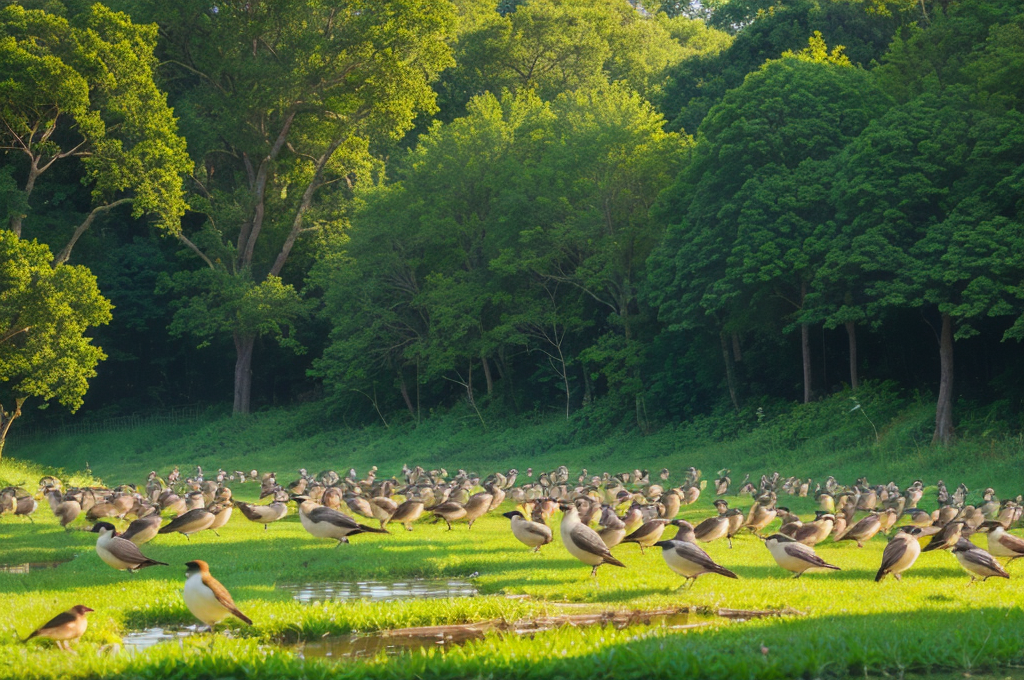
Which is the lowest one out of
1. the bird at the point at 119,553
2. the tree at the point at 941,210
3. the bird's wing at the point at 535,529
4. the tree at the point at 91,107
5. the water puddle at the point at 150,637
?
the bird's wing at the point at 535,529

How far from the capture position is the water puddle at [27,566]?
15.5 metres

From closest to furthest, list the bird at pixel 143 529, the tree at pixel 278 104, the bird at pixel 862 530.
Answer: the bird at pixel 143 529
the bird at pixel 862 530
the tree at pixel 278 104

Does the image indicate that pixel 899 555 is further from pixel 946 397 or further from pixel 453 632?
pixel 946 397

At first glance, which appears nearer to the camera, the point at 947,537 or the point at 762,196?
the point at 947,537

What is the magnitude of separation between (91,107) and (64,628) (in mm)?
41408

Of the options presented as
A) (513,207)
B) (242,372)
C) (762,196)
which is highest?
(513,207)

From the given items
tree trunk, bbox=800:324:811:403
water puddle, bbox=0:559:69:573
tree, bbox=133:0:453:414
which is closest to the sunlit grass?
water puddle, bbox=0:559:69:573

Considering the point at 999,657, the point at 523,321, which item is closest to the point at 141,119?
the point at 523,321

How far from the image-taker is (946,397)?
29016mm

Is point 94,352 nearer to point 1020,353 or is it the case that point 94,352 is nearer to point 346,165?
point 346,165

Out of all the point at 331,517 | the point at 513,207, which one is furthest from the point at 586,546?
the point at 513,207

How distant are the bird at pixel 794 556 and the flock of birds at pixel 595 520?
0.01m

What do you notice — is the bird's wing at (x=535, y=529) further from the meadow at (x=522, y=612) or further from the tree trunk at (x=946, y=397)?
the tree trunk at (x=946, y=397)

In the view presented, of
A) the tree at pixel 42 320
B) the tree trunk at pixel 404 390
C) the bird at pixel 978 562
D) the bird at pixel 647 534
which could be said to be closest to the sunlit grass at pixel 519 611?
the bird at pixel 978 562
